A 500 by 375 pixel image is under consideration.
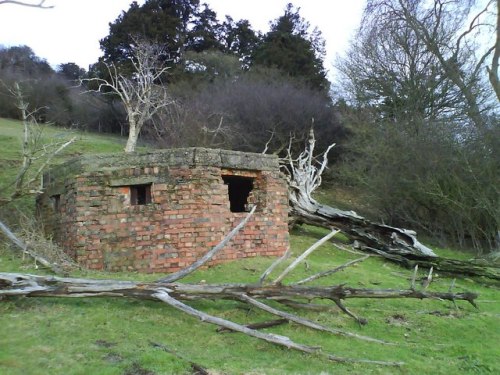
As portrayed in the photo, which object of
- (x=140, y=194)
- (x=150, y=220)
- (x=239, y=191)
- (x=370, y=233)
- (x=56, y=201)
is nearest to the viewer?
(x=150, y=220)

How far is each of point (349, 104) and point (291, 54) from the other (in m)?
8.85

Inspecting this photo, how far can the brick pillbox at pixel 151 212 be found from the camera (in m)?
8.29

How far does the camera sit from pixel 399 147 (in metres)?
18.3

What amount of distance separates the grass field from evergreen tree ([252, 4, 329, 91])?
24.8m

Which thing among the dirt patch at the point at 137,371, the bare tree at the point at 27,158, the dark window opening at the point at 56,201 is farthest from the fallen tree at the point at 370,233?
the dirt patch at the point at 137,371

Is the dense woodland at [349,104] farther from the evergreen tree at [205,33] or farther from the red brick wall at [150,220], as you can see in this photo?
the red brick wall at [150,220]

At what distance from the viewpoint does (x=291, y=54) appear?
31828 millimetres

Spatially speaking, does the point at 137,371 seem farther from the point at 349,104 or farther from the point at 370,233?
the point at 349,104

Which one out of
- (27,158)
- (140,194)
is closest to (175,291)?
(140,194)

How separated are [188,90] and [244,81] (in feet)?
10.4

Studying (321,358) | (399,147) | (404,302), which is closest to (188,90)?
(399,147)

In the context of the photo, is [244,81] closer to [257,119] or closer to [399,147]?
[257,119]

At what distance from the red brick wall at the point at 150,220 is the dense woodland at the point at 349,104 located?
32.0 ft

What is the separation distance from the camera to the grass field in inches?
189
